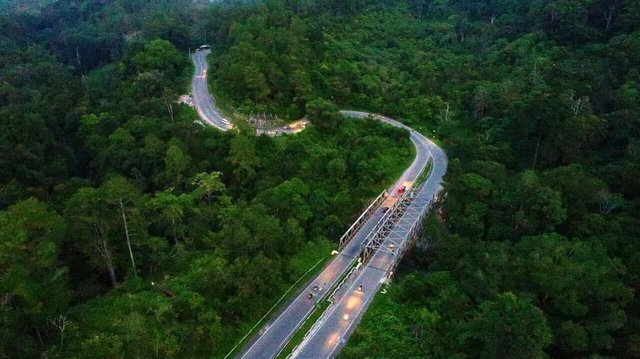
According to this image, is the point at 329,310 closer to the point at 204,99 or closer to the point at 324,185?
the point at 324,185

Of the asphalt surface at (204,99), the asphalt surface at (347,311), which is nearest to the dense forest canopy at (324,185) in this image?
the asphalt surface at (347,311)

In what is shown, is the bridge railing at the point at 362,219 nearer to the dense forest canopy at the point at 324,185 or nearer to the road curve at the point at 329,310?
the road curve at the point at 329,310

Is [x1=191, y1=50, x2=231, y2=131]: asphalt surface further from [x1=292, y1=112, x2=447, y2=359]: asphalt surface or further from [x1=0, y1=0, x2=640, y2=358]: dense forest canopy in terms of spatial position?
[x1=292, y1=112, x2=447, y2=359]: asphalt surface

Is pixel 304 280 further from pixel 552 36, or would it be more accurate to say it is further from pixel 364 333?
pixel 552 36

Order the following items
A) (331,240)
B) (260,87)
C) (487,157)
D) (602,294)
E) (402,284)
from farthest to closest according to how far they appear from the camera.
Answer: (260,87) < (487,157) < (331,240) < (402,284) < (602,294)

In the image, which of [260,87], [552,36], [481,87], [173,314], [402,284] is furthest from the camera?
[552,36]

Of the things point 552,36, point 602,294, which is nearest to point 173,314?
point 602,294

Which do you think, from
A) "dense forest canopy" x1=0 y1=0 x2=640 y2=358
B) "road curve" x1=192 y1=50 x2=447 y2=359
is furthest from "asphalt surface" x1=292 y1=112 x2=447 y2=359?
"dense forest canopy" x1=0 y1=0 x2=640 y2=358
